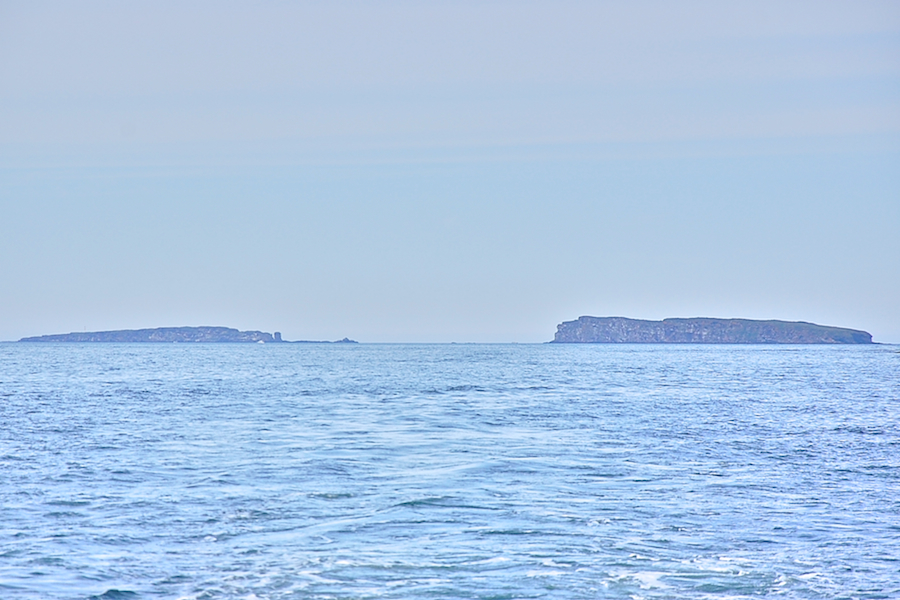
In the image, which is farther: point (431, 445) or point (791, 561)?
point (431, 445)

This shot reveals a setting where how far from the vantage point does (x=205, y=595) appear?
40.2 feet

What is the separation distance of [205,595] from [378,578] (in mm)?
2410

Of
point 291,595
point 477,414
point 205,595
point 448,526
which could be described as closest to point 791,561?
point 448,526

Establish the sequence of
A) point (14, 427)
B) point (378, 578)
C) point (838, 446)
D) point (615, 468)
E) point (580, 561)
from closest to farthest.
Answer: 1. point (378, 578)
2. point (580, 561)
3. point (615, 468)
4. point (838, 446)
5. point (14, 427)

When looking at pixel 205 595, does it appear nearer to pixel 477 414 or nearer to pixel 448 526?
pixel 448 526

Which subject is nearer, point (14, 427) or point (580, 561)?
point (580, 561)

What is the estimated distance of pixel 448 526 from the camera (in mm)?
16375

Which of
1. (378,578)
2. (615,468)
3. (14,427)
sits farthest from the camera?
(14,427)

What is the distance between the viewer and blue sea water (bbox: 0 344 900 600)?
517 inches

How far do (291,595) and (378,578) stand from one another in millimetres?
1343

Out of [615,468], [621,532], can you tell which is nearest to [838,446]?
[615,468]

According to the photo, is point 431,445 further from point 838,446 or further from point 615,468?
point 838,446

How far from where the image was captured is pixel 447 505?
18.3 metres

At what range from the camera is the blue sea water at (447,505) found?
43.1 feet
